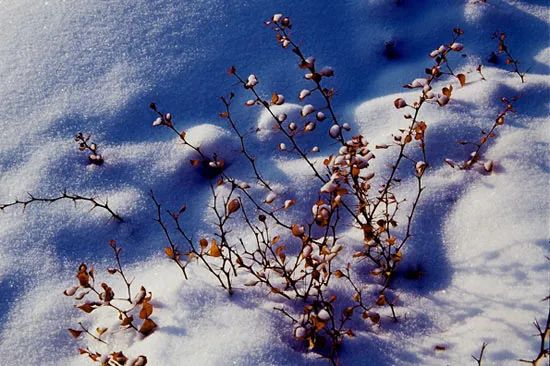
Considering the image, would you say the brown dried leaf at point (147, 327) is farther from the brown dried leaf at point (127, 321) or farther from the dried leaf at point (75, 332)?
the dried leaf at point (75, 332)

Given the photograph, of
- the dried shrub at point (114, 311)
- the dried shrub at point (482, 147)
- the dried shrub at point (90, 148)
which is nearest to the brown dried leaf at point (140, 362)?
the dried shrub at point (114, 311)

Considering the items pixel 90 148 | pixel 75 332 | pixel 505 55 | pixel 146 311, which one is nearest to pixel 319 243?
pixel 146 311

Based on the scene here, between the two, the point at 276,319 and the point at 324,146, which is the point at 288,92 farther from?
the point at 276,319

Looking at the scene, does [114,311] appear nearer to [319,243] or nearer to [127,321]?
[127,321]

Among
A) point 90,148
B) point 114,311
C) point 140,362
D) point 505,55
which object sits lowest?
point 140,362

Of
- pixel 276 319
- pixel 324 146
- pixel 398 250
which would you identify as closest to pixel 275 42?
pixel 324 146

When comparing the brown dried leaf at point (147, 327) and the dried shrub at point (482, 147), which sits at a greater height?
the dried shrub at point (482, 147)

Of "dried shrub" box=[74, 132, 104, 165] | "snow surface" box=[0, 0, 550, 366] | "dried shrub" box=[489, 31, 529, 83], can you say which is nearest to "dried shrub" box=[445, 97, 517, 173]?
"snow surface" box=[0, 0, 550, 366]

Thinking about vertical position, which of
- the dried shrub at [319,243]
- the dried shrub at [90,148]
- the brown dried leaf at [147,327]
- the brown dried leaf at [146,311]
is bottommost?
the brown dried leaf at [147,327]

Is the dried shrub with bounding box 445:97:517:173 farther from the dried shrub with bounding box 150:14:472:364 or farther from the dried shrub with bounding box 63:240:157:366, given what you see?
the dried shrub with bounding box 63:240:157:366
